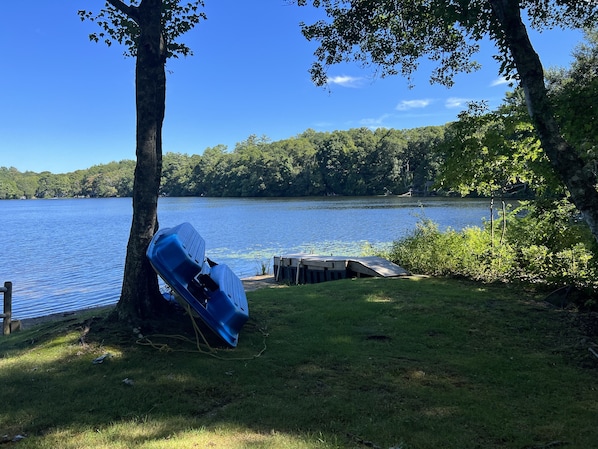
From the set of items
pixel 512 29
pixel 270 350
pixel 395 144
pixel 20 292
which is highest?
pixel 395 144

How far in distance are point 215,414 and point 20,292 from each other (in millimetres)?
16292

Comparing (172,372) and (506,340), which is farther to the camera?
(506,340)

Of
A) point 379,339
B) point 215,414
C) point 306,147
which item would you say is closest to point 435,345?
point 379,339

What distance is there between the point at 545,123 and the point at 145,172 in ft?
16.4

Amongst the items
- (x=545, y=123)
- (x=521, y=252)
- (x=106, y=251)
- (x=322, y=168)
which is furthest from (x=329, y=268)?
(x=322, y=168)

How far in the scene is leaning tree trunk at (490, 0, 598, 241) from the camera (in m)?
4.50

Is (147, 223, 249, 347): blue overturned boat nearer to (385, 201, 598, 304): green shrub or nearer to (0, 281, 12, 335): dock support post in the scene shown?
(0, 281, 12, 335): dock support post

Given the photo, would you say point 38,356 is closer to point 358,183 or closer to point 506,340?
point 506,340

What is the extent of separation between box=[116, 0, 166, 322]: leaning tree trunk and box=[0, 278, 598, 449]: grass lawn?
20.4 inches

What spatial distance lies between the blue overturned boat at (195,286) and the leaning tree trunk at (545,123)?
410cm

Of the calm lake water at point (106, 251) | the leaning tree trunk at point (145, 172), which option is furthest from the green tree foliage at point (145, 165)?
the calm lake water at point (106, 251)

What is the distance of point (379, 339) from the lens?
6.04 metres

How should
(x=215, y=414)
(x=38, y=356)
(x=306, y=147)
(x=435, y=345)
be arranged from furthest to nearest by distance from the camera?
(x=306, y=147) → (x=435, y=345) → (x=38, y=356) → (x=215, y=414)

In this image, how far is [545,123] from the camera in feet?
15.1
